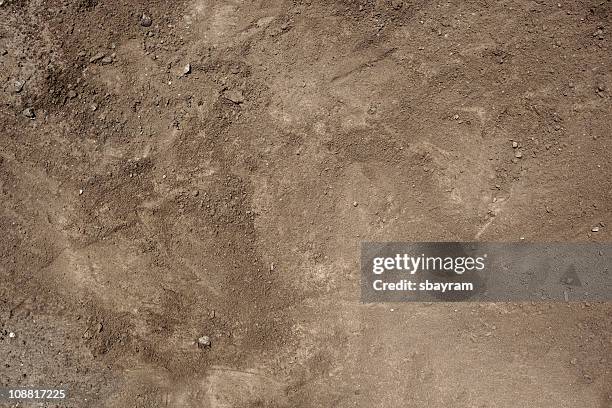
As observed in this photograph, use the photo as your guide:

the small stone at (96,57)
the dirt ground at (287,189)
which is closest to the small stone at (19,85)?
the dirt ground at (287,189)

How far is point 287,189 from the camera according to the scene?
5.48m

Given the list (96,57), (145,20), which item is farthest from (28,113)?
(145,20)

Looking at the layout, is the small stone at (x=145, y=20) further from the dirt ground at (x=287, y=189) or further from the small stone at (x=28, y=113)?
the small stone at (x=28, y=113)

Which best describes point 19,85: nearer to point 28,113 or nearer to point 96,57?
point 28,113

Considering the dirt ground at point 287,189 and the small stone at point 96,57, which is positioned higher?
the small stone at point 96,57

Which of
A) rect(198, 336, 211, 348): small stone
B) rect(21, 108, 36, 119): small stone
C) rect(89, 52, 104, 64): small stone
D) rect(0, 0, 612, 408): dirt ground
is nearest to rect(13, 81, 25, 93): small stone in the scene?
rect(0, 0, 612, 408): dirt ground

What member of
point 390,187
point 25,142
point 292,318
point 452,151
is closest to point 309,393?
point 292,318

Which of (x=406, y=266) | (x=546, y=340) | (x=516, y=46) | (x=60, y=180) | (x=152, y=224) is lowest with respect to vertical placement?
(x=546, y=340)

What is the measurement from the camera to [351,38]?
18.1 ft

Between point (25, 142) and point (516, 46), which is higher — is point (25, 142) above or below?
below

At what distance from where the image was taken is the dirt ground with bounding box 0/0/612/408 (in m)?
5.41

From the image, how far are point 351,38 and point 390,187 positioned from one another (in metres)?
1.60

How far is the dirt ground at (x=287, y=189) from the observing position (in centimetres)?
541

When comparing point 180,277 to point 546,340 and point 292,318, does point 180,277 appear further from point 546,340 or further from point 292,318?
point 546,340
